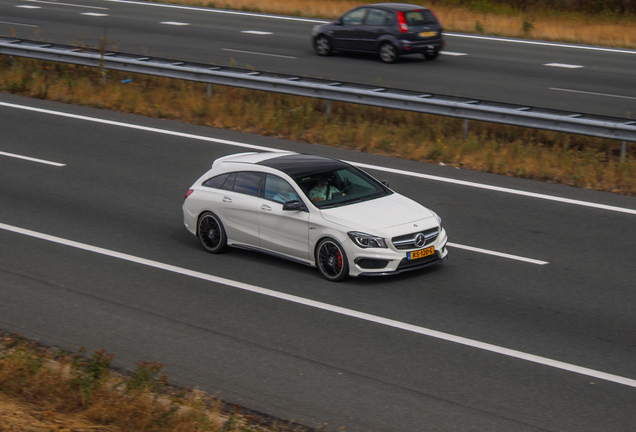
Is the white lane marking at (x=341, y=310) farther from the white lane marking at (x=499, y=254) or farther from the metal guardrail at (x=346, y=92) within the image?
the metal guardrail at (x=346, y=92)

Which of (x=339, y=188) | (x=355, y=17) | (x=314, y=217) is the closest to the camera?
(x=314, y=217)

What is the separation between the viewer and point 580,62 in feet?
90.0

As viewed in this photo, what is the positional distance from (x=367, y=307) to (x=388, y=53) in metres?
17.4

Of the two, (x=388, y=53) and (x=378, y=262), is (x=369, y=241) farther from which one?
(x=388, y=53)

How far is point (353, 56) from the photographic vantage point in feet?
90.2

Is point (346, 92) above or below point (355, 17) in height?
below

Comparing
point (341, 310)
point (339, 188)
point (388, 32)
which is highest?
point (388, 32)

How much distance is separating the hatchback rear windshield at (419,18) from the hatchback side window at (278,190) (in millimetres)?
15863

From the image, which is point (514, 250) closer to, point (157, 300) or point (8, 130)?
point (157, 300)

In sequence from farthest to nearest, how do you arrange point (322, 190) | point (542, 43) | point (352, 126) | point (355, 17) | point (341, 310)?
1. point (542, 43)
2. point (355, 17)
3. point (352, 126)
4. point (322, 190)
5. point (341, 310)

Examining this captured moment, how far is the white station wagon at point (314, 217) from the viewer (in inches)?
408

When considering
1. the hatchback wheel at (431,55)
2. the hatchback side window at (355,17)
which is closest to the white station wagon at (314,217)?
the hatchback side window at (355,17)

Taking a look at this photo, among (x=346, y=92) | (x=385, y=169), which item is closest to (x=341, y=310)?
(x=385, y=169)

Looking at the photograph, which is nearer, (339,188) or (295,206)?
(295,206)
